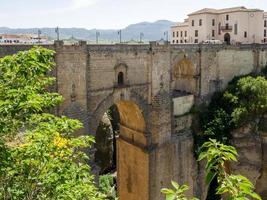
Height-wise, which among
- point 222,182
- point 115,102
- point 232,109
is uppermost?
point 222,182

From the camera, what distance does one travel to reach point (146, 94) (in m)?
24.2

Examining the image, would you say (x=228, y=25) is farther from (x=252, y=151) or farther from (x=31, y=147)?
(x=31, y=147)

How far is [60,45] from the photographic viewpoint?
60.1ft

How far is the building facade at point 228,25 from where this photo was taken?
5097cm

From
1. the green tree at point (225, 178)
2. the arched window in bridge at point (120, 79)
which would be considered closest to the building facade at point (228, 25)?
→ the arched window in bridge at point (120, 79)

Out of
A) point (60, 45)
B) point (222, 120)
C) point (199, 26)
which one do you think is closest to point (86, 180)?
point (60, 45)

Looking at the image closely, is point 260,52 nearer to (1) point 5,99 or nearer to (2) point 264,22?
(2) point 264,22

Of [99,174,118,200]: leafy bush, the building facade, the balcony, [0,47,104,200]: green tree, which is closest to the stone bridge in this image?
[99,174,118,200]: leafy bush

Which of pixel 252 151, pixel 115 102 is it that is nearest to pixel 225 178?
pixel 115 102

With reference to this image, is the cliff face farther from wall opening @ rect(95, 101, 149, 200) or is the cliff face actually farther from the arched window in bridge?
the arched window in bridge

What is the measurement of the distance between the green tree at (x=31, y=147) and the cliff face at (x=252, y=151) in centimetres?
2305

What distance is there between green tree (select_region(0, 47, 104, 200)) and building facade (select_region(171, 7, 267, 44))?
44839mm

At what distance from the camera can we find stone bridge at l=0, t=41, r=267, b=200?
64.1 ft

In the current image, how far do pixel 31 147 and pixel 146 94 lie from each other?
1640 centimetres
